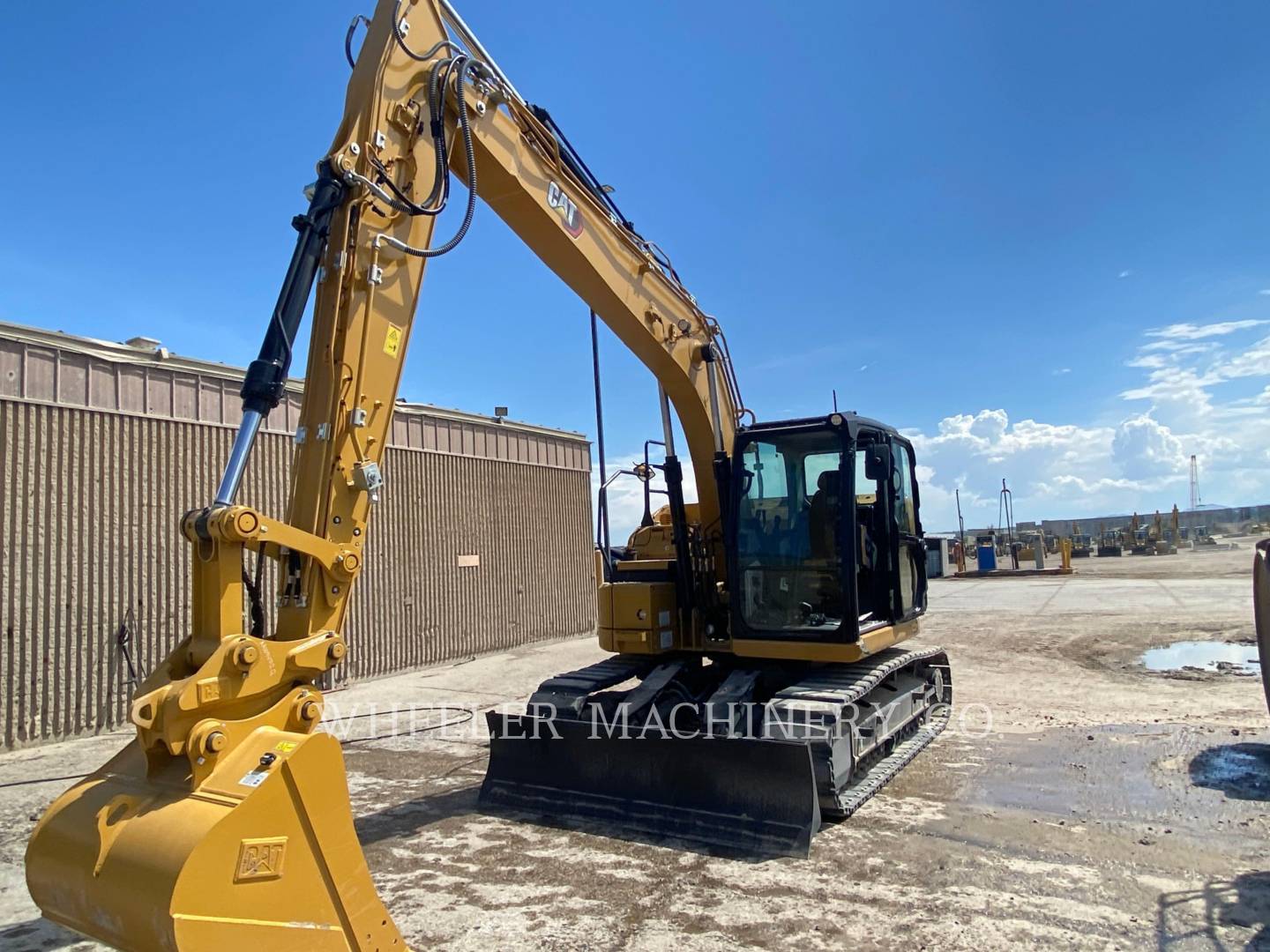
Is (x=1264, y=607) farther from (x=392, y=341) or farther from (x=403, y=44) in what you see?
(x=403, y=44)

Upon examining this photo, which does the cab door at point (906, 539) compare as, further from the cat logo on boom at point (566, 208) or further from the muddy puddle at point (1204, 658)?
the muddy puddle at point (1204, 658)

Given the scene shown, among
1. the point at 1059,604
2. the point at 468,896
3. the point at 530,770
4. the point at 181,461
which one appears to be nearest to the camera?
the point at 468,896

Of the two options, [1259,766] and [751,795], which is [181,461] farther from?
[1259,766]

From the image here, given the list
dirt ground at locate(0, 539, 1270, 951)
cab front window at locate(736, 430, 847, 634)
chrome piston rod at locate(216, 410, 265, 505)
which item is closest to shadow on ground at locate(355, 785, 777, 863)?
dirt ground at locate(0, 539, 1270, 951)

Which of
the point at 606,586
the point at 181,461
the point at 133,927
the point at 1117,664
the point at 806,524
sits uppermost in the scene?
the point at 181,461

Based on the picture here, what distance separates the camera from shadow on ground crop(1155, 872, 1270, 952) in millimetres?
3938

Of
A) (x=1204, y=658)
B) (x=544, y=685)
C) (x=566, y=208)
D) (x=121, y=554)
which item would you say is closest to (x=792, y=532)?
(x=544, y=685)

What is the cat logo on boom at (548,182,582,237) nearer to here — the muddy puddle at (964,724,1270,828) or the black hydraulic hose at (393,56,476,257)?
the black hydraulic hose at (393,56,476,257)

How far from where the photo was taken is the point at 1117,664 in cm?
1168

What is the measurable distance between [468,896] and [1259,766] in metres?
6.01

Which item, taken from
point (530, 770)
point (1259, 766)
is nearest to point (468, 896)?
point (530, 770)

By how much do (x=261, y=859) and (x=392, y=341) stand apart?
2476 millimetres

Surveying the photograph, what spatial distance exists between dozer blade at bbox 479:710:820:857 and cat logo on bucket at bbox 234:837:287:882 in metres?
3.07

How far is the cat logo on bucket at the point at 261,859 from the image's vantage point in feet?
9.90
